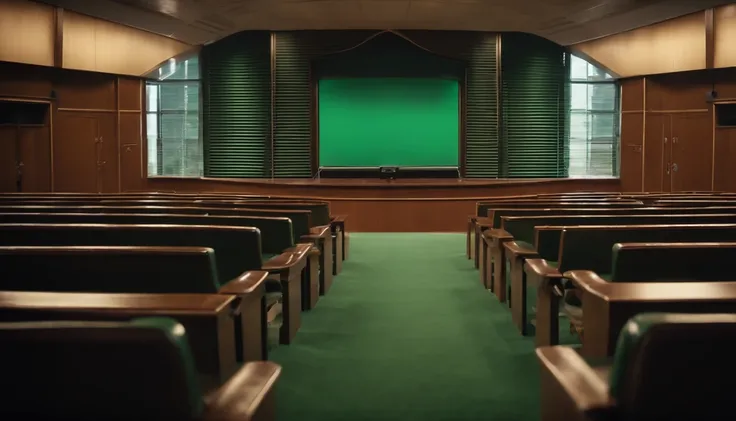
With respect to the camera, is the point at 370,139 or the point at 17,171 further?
the point at 370,139

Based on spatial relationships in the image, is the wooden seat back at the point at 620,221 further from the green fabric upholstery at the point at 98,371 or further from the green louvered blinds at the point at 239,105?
the green louvered blinds at the point at 239,105

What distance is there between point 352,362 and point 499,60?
35.7ft

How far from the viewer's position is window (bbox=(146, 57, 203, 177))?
46.7 ft

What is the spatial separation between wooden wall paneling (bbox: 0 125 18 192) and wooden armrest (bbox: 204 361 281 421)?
10.3 metres

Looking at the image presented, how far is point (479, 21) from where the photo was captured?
Answer: 12.0m

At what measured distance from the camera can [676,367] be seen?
1.18 meters

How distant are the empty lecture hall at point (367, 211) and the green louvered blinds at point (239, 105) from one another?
0.04 metres

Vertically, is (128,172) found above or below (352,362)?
above

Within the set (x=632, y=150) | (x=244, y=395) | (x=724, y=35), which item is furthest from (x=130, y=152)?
(x=244, y=395)

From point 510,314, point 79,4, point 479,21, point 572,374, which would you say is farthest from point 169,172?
point 572,374

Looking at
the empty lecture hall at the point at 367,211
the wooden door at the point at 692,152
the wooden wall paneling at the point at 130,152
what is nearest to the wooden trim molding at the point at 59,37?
the empty lecture hall at the point at 367,211

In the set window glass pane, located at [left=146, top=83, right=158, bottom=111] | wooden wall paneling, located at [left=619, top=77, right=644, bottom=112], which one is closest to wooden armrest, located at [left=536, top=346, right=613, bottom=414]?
wooden wall paneling, located at [left=619, top=77, right=644, bottom=112]

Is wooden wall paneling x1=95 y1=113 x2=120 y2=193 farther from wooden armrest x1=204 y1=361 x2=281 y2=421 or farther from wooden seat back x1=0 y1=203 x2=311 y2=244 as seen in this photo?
wooden armrest x1=204 y1=361 x2=281 y2=421

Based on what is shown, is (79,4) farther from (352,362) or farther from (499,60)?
(352,362)
